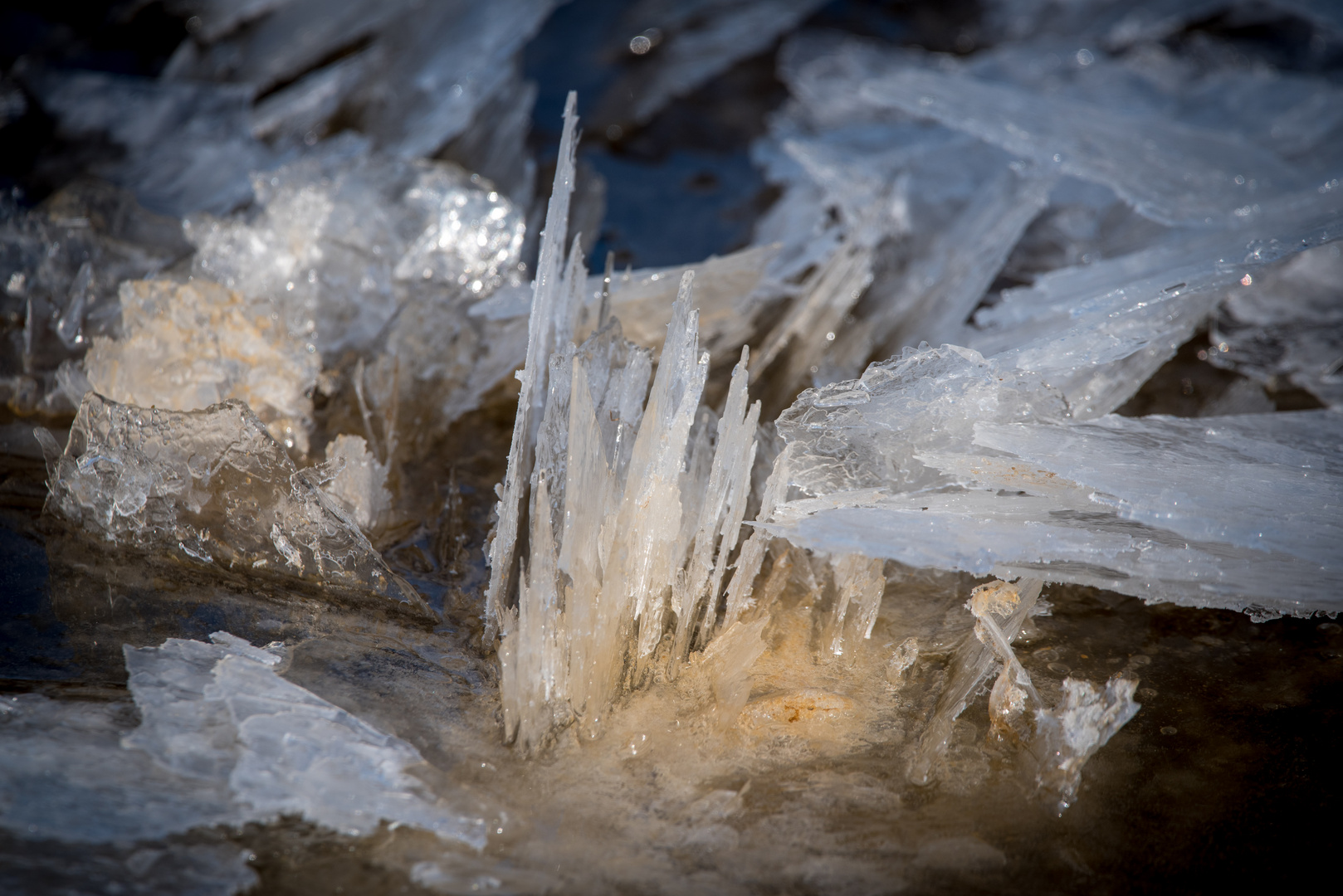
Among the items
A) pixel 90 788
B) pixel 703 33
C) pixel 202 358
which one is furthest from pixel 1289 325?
pixel 90 788

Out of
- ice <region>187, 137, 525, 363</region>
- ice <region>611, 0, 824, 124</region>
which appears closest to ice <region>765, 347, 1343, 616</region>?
ice <region>187, 137, 525, 363</region>

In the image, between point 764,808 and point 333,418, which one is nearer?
point 764,808

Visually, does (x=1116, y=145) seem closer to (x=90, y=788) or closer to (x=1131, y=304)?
(x=1131, y=304)

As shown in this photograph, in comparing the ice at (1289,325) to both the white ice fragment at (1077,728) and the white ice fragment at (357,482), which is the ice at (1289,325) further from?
the white ice fragment at (357,482)

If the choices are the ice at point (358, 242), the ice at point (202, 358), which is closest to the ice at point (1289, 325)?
the ice at point (358, 242)

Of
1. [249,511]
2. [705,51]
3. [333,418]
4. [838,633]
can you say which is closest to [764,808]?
[838,633]

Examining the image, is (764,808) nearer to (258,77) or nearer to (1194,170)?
(1194,170)

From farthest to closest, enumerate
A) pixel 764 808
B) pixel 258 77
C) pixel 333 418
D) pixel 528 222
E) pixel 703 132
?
1. pixel 703 132
2. pixel 258 77
3. pixel 528 222
4. pixel 333 418
5. pixel 764 808
